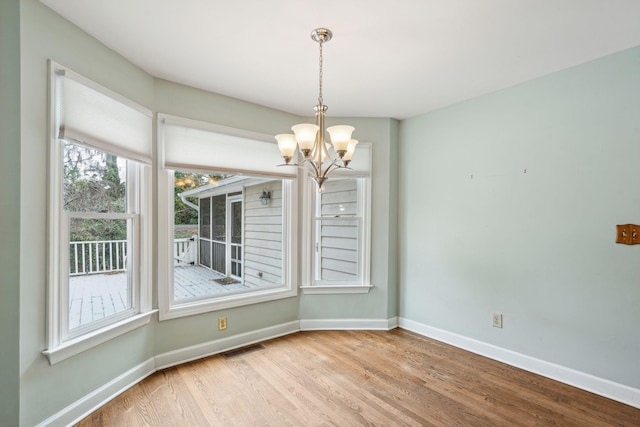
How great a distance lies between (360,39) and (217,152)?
175 cm

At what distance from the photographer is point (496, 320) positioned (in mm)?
3203

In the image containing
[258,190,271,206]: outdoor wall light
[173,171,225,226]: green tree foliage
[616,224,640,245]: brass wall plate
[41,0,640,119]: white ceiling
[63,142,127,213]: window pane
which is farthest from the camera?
[258,190,271,206]: outdoor wall light

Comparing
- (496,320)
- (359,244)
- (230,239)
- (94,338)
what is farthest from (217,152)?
(496,320)

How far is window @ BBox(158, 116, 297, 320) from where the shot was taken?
3021 millimetres

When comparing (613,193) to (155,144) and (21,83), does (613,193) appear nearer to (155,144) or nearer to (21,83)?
(155,144)

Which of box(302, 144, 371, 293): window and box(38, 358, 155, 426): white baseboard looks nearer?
box(38, 358, 155, 426): white baseboard

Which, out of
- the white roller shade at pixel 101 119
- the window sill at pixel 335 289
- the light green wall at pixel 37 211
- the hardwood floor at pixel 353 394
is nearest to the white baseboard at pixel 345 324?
the window sill at pixel 335 289

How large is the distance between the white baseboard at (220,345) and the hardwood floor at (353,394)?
3.9 inches

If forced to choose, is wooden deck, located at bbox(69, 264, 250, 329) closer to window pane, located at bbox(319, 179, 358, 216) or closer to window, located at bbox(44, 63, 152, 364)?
window, located at bbox(44, 63, 152, 364)

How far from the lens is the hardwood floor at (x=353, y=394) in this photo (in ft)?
7.31

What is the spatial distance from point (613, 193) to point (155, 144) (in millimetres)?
3791

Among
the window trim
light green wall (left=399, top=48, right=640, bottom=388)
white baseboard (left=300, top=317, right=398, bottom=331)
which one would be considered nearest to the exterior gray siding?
the window trim

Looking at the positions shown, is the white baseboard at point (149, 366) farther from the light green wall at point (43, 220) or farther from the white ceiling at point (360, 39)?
the white ceiling at point (360, 39)
